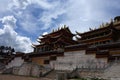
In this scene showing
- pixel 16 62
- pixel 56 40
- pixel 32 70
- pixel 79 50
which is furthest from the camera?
pixel 16 62

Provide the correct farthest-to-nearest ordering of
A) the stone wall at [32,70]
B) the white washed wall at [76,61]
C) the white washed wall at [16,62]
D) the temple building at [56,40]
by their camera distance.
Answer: the white washed wall at [16,62] → the temple building at [56,40] → the stone wall at [32,70] → the white washed wall at [76,61]

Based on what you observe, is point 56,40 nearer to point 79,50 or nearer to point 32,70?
point 32,70

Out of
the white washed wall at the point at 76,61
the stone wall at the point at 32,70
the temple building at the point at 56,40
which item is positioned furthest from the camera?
the temple building at the point at 56,40

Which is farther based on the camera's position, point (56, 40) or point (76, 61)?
point (56, 40)

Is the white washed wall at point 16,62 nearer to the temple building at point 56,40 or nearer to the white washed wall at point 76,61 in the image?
the temple building at point 56,40

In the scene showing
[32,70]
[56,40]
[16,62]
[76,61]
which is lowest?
[32,70]

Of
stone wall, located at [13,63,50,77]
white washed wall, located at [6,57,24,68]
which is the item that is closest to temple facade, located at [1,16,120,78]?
→ white washed wall, located at [6,57,24,68]

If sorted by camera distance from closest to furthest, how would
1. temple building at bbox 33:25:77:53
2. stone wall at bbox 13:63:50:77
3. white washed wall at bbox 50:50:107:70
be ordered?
white washed wall at bbox 50:50:107:70
stone wall at bbox 13:63:50:77
temple building at bbox 33:25:77:53

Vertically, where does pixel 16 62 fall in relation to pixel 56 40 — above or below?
below

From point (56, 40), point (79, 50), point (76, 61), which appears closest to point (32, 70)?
point (76, 61)

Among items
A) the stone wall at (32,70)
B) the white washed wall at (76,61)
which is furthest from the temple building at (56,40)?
the white washed wall at (76,61)

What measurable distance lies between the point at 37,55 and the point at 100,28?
13380mm

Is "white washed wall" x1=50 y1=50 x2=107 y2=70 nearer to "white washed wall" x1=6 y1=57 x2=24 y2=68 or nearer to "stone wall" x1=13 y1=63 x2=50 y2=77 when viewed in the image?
"stone wall" x1=13 y1=63 x2=50 y2=77

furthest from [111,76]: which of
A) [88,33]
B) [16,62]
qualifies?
[16,62]
